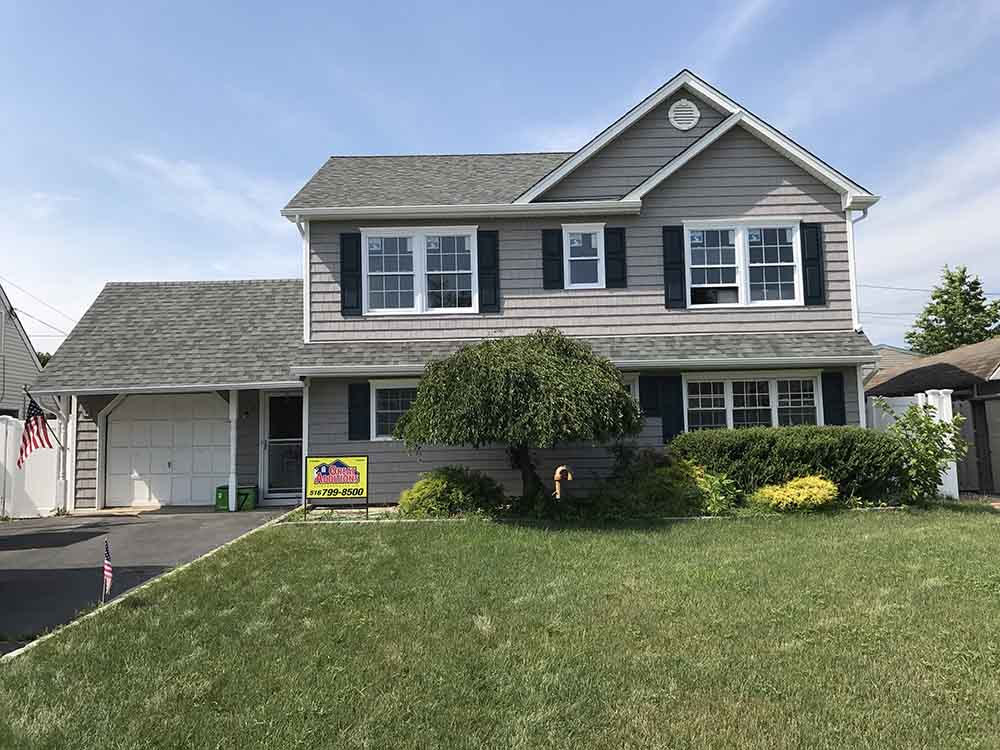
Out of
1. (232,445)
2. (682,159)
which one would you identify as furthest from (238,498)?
(682,159)

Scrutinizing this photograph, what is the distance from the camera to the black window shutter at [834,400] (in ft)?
43.2

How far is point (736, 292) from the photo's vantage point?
13672mm

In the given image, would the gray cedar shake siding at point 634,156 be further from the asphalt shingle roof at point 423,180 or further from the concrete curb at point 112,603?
the concrete curb at point 112,603

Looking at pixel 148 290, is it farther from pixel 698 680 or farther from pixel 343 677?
pixel 698 680

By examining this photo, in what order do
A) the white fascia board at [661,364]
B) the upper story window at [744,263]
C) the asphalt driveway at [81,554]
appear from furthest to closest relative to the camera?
the upper story window at [744,263] < the white fascia board at [661,364] < the asphalt driveway at [81,554]

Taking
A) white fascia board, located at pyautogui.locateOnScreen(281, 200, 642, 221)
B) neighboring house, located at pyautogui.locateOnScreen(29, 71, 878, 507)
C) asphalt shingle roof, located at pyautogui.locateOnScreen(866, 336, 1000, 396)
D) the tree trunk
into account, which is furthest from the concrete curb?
asphalt shingle roof, located at pyautogui.locateOnScreen(866, 336, 1000, 396)

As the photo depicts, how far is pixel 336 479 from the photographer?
40.2 ft

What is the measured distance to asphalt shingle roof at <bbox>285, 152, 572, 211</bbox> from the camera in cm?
1392

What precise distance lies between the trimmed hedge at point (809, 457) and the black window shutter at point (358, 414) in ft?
20.0

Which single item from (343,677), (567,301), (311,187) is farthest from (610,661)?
(311,187)

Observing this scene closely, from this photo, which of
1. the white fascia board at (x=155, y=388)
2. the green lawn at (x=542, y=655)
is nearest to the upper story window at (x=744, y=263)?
the green lawn at (x=542, y=655)

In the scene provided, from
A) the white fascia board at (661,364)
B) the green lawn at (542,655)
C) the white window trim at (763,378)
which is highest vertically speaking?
the white fascia board at (661,364)

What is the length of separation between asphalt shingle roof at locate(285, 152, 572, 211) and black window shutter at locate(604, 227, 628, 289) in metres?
2.15

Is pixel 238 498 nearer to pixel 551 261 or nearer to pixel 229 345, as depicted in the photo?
pixel 229 345
